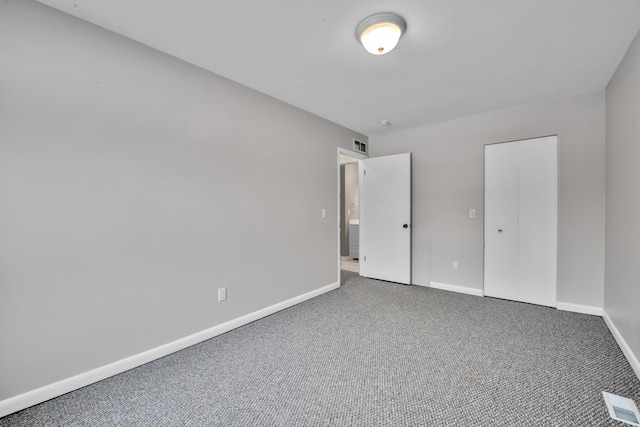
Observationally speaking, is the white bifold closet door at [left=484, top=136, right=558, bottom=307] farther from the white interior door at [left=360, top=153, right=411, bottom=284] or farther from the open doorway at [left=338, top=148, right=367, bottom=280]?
the open doorway at [left=338, top=148, right=367, bottom=280]

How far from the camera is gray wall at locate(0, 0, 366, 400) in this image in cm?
166

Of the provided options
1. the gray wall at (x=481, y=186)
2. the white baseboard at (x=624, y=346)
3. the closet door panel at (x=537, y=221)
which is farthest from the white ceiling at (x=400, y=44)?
the white baseboard at (x=624, y=346)

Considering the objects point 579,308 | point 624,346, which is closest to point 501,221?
point 579,308

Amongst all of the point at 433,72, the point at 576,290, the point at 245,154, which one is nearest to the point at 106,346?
the point at 245,154

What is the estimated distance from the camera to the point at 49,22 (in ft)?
5.73

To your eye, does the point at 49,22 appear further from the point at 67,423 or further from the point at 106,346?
the point at 67,423

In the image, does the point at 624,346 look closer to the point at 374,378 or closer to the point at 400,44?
the point at 374,378

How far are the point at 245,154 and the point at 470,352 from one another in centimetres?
271

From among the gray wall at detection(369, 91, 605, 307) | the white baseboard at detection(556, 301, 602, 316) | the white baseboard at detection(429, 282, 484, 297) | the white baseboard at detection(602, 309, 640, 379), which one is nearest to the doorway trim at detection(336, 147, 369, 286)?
the gray wall at detection(369, 91, 605, 307)

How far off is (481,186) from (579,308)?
171 centimetres

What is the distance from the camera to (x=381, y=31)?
1.88 m

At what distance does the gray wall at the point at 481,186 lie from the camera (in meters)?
3.02

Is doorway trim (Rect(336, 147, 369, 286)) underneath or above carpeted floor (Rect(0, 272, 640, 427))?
above

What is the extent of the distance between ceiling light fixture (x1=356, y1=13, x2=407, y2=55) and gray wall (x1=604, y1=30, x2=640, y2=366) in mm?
1753
